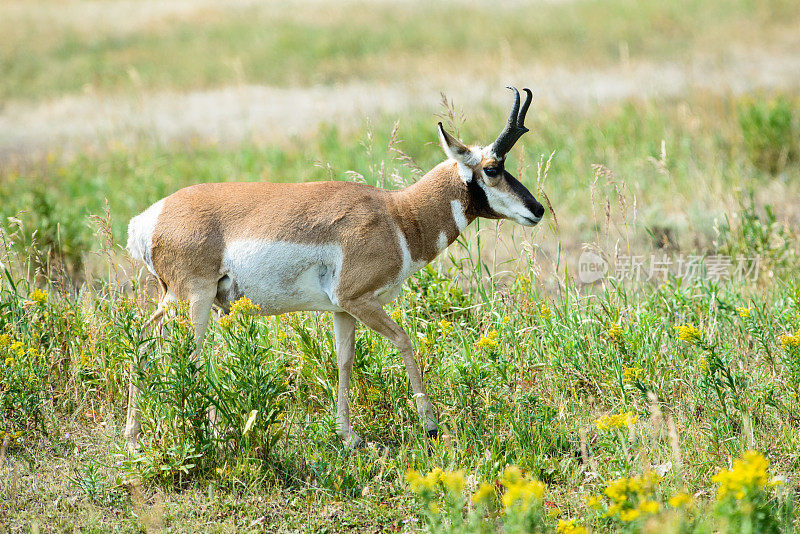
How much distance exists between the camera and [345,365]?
16.0 feet

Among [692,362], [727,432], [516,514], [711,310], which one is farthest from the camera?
[711,310]

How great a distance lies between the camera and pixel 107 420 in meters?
5.08

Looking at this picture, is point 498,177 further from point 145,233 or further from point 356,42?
point 356,42

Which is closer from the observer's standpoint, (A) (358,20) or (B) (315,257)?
(B) (315,257)

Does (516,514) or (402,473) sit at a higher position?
(516,514)

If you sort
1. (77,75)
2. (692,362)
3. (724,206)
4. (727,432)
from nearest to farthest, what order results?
(727,432)
(692,362)
(724,206)
(77,75)

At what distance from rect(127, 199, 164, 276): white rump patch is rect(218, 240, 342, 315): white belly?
476mm

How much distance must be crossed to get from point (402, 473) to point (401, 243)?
130 cm

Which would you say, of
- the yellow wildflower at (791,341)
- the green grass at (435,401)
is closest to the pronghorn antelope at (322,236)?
the green grass at (435,401)

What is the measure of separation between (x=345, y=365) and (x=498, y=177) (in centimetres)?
145

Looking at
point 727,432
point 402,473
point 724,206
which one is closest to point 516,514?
point 402,473

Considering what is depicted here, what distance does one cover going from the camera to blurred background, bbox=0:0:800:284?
843 centimetres

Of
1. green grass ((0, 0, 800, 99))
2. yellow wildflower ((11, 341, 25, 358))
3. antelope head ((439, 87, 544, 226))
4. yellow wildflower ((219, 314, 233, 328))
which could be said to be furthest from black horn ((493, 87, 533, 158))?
green grass ((0, 0, 800, 99))

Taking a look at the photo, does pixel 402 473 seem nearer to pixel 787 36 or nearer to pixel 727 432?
pixel 727 432
